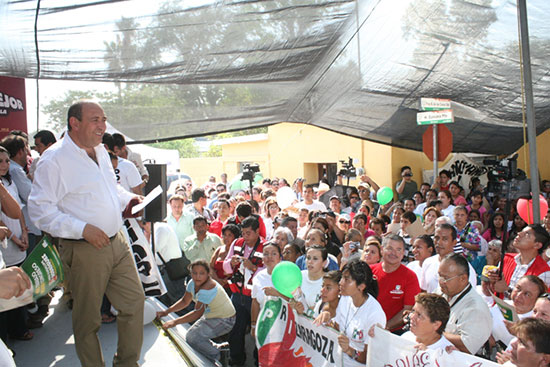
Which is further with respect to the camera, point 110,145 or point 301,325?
point 110,145

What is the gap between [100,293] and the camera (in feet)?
8.98

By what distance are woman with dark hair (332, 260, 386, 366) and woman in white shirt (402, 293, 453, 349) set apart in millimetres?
425

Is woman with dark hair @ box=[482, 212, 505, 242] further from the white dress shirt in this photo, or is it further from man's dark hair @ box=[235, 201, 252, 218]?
the white dress shirt

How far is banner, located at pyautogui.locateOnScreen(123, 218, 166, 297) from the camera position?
3842mm

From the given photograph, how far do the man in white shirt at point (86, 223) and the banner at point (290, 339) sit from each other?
121 centimetres

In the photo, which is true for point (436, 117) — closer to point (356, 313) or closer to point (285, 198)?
Answer: point (285, 198)

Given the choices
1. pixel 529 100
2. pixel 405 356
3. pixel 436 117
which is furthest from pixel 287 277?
pixel 436 117

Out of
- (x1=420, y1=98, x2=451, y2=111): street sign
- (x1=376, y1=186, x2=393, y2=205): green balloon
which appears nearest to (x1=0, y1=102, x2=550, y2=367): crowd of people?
(x1=420, y1=98, x2=451, y2=111): street sign

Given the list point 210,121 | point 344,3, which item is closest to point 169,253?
point 210,121

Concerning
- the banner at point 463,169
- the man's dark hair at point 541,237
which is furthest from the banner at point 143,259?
the banner at point 463,169

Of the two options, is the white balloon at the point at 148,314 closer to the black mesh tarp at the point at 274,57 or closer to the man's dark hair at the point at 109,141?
the man's dark hair at the point at 109,141

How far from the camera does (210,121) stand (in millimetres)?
6062

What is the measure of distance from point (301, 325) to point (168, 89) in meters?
2.99

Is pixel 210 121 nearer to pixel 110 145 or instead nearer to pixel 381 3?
pixel 110 145
